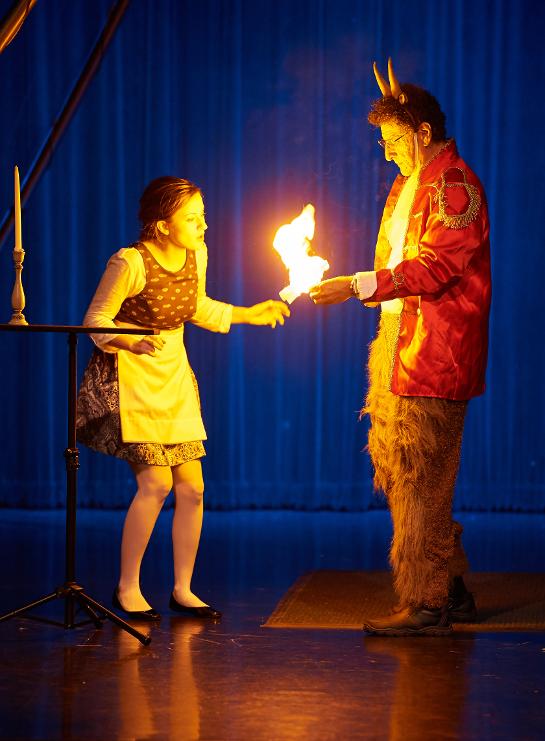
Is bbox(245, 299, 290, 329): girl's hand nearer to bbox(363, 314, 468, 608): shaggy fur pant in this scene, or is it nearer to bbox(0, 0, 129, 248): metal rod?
bbox(363, 314, 468, 608): shaggy fur pant

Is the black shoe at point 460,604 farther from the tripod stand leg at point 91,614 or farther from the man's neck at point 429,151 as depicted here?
the man's neck at point 429,151

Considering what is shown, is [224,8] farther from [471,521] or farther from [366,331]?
[471,521]

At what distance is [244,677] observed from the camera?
3318 millimetres

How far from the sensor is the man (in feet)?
12.3

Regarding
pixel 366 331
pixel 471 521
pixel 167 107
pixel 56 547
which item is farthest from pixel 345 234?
pixel 56 547

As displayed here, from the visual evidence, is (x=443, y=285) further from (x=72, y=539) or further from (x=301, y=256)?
(x=72, y=539)

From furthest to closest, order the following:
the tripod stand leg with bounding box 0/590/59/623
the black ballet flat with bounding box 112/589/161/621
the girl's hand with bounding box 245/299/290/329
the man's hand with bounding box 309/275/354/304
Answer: the girl's hand with bounding box 245/299/290/329, the black ballet flat with bounding box 112/589/161/621, the man's hand with bounding box 309/275/354/304, the tripod stand leg with bounding box 0/590/59/623

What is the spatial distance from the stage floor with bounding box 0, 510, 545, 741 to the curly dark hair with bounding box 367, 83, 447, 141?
62.4 inches

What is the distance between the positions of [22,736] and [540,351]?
4.81 metres

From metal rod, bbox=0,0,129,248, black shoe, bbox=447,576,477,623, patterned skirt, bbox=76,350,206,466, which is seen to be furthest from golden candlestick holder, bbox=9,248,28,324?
metal rod, bbox=0,0,129,248

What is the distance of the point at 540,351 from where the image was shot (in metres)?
→ 7.05

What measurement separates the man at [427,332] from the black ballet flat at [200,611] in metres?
0.56

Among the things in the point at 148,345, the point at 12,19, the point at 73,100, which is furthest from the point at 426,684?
the point at 73,100

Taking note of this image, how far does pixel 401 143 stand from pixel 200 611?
1.64 meters
